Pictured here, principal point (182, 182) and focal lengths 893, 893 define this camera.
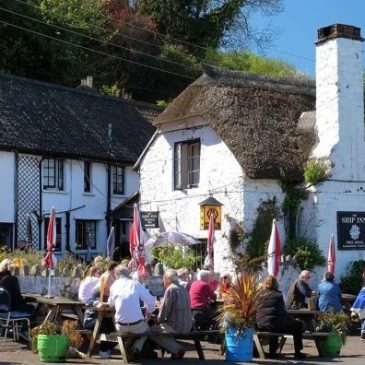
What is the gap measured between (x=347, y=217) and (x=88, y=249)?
48.5 ft

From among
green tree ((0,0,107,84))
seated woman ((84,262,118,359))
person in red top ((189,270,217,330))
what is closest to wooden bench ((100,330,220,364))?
seated woman ((84,262,118,359))

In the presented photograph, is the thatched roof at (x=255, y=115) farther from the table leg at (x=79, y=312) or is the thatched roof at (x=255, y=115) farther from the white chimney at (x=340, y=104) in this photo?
the table leg at (x=79, y=312)

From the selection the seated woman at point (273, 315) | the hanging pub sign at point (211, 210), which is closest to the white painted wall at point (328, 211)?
the hanging pub sign at point (211, 210)

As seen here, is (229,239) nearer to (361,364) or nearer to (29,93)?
(361,364)

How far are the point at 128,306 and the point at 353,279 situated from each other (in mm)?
11836

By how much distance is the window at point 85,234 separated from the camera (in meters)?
37.2

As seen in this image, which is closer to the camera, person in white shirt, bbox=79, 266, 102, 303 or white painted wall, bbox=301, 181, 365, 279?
person in white shirt, bbox=79, 266, 102, 303

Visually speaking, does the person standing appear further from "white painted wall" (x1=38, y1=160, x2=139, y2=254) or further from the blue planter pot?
"white painted wall" (x1=38, y1=160, x2=139, y2=254)

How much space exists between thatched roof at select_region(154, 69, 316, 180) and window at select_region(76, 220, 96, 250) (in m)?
9.81

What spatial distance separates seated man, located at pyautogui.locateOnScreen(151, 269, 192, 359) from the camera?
1527 cm

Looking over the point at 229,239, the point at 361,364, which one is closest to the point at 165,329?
the point at 361,364

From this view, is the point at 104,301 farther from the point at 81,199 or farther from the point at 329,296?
the point at 81,199

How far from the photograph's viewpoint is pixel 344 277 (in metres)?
25.1

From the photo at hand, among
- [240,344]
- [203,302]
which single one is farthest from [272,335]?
[203,302]
